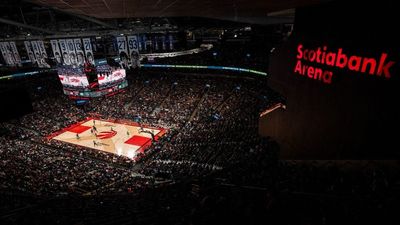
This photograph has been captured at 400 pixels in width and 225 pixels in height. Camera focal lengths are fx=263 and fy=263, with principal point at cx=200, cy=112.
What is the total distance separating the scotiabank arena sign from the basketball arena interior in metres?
0.04

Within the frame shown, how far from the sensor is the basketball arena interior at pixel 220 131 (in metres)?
6.91

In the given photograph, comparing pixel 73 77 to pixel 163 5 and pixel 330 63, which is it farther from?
pixel 330 63

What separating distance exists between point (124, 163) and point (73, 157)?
4.69 metres

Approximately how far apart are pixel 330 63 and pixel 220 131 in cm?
1366

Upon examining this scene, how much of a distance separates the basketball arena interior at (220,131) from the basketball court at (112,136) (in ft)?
0.72

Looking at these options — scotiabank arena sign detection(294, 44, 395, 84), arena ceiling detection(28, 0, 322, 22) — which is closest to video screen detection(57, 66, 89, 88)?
arena ceiling detection(28, 0, 322, 22)

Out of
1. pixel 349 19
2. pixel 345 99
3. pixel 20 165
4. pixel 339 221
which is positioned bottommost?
pixel 20 165

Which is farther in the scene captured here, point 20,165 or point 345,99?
point 20,165

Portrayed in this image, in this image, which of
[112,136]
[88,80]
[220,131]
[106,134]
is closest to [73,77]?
[88,80]

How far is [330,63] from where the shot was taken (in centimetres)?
912

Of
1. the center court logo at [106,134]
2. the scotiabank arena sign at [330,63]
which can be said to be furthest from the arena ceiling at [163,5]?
the center court logo at [106,134]

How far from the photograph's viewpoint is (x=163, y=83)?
129ft

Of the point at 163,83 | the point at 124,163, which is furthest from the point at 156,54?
the point at 124,163

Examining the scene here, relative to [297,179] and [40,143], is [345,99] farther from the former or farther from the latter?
[40,143]
